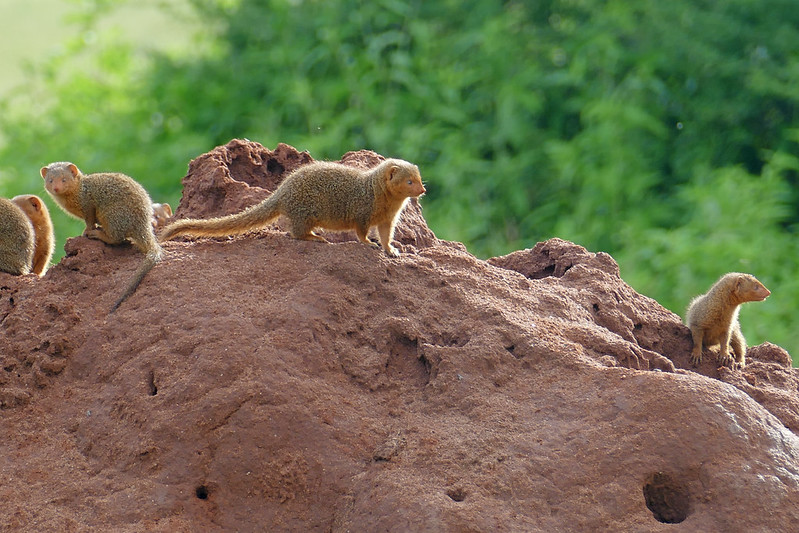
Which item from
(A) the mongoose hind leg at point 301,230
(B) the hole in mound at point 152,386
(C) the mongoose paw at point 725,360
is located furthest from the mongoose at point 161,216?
(C) the mongoose paw at point 725,360

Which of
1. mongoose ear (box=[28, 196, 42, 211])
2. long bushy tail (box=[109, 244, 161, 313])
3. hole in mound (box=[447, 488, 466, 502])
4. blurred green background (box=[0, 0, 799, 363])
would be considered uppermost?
blurred green background (box=[0, 0, 799, 363])

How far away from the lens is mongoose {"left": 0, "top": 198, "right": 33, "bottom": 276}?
490 centimetres

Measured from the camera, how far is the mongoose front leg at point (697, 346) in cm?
503

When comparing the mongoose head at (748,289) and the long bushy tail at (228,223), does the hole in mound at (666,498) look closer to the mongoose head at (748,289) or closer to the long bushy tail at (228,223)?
the long bushy tail at (228,223)

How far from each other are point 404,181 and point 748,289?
2.17m

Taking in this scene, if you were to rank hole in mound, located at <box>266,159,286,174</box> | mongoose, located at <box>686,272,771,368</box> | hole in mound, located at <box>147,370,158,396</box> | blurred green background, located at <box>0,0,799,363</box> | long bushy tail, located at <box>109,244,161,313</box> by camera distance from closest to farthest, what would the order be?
hole in mound, located at <box>147,370,158,396</box> < long bushy tail, located at <box>109,244,161,313</box> < mongoose, located at <box>686,272,771,368</box> < hole in mound, located at <box>266,159,286,174</box> < blurred green background, located at <box>0,0,799,363</box>

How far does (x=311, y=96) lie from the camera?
39.6 feet

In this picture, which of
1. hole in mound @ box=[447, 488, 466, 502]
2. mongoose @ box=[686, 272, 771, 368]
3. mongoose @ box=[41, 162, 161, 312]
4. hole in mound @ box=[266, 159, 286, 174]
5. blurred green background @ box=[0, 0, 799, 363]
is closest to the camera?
hole in mound @ box=[447, 488, 466, 502]

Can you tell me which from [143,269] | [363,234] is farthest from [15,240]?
[363,234]

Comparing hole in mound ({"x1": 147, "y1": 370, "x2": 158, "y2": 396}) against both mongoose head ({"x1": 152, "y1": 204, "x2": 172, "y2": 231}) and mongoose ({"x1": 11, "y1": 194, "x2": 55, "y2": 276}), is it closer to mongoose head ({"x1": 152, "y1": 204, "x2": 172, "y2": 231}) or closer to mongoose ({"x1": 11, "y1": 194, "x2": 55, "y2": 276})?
mongoose head ({"x1": 152, "y1": 204, "x2": 172, "y2": 231})

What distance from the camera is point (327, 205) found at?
15.8ft

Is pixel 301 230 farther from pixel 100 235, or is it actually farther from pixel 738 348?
pixel 738 348

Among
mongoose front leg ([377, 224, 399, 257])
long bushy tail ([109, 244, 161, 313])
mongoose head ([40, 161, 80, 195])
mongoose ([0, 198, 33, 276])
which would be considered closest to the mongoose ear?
mongoose ([0, 198, 33, 276])

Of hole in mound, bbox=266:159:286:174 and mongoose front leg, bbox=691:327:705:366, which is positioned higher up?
hole in mound, bbox=266:159:286:174
